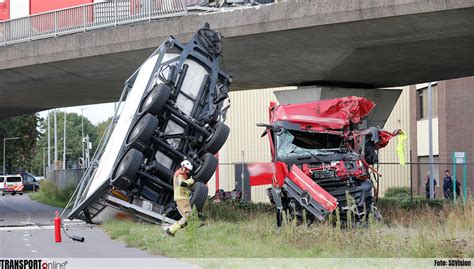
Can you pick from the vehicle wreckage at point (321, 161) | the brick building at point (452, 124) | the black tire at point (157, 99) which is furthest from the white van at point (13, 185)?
the vehicle wreckage at point (321, 161)

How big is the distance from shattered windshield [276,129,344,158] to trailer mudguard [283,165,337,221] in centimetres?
90

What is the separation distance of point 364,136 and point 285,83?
13818 millimetres

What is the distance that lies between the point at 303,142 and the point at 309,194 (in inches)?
75.1

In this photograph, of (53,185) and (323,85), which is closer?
(323,85)

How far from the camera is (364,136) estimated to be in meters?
18.9

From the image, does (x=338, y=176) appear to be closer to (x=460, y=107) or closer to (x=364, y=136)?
(x=364, y=136)

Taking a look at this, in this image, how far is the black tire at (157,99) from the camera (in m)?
20.3

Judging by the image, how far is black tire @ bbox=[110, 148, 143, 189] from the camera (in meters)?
19.7

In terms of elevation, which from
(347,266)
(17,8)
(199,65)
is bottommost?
(347,266)

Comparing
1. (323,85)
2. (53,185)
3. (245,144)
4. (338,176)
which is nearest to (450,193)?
(323,85)

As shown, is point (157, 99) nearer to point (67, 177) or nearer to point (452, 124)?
point (452, 124)

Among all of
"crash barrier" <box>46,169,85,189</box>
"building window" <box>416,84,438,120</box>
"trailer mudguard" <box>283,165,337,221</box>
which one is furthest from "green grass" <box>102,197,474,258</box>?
"building window" <box>416,84,438,120</box>

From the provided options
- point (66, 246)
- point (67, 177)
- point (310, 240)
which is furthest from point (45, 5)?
point (67, 177)

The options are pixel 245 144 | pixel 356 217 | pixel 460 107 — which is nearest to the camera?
pixel 356 217
